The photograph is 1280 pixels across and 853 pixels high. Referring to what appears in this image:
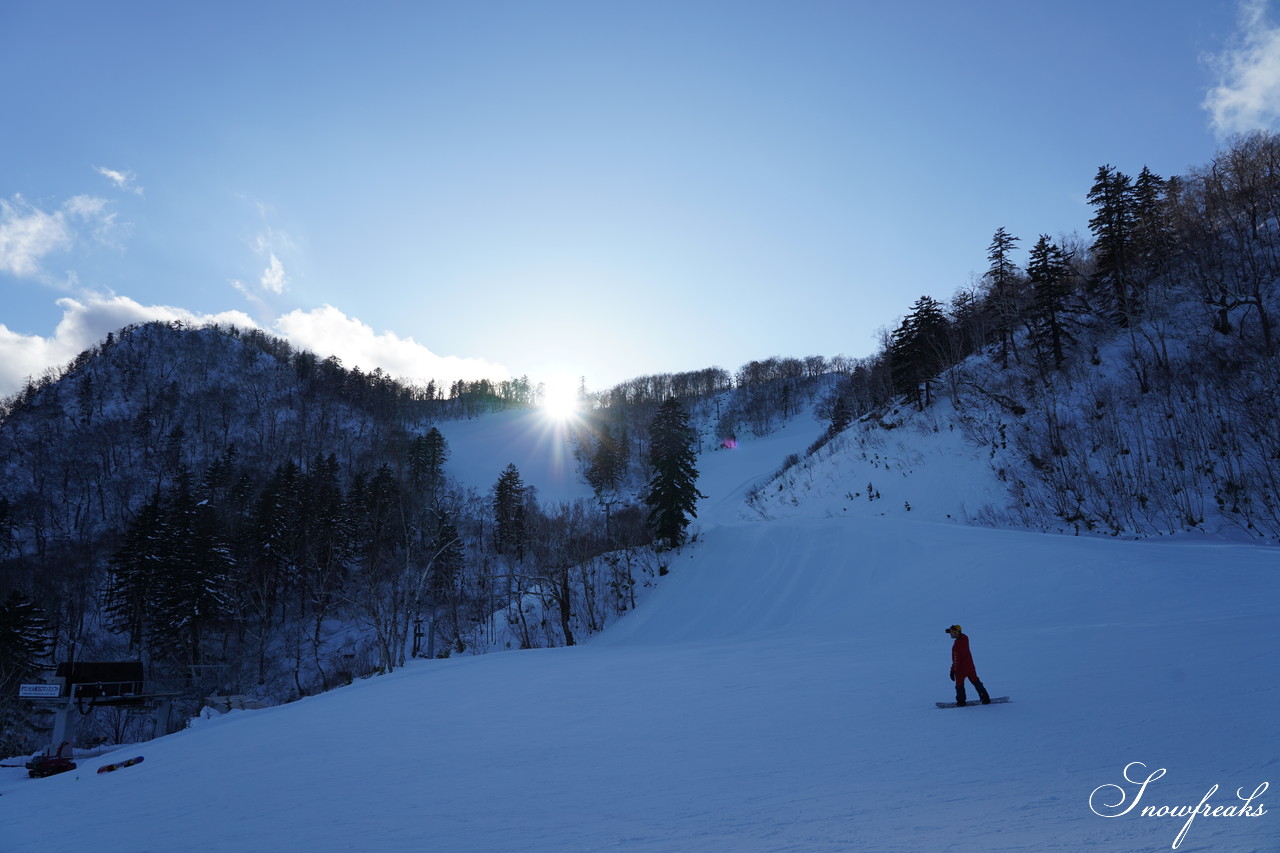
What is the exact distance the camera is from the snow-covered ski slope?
593 cm

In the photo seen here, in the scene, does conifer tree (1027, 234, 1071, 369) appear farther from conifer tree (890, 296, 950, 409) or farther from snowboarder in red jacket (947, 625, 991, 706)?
snowboarder in red jacket (947, 625, 991, 706)

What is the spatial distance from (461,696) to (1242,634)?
18.8 m

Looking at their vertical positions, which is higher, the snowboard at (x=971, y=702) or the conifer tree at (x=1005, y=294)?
the conifer tree at (x=1005, y=294)

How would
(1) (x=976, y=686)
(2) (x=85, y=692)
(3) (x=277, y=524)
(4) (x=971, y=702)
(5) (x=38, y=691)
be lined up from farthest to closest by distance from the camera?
(3) (x=277, y=524) < (2) (x=85, y=692) < (5) (x=38, y=691) < (4) (x=971, y=702) < (1) (x=976, y=686)

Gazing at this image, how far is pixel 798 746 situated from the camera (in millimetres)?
8789

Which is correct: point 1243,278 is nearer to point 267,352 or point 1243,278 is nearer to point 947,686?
point 947,686

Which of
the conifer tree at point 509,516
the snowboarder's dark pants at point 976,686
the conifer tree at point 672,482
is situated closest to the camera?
the snowboarder's dark pants at point 976,686

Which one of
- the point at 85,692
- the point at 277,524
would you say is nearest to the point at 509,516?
the point at 277,524

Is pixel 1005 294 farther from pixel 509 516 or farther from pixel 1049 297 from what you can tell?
pixel 509 516

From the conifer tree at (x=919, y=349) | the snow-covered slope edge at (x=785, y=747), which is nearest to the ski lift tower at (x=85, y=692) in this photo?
the snow-covered slope edge at (x=785, y=747)

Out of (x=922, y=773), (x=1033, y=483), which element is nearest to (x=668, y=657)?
(x=922, y=773)

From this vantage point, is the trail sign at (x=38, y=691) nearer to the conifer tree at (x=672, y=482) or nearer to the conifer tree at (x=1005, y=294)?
the conifer tree at (x=672, y=482)

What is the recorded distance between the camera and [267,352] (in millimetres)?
143250

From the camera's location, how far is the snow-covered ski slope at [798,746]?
233 inches
